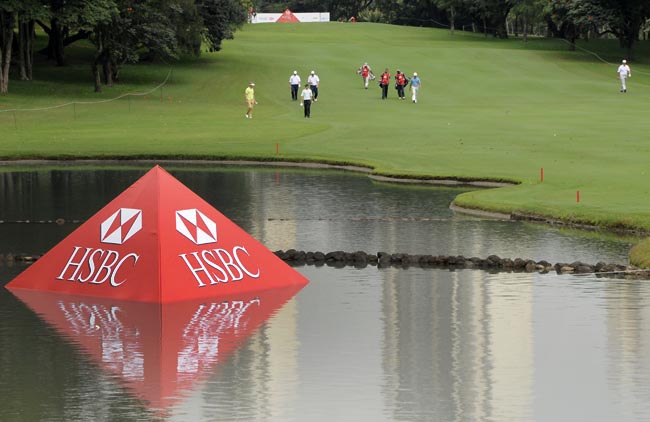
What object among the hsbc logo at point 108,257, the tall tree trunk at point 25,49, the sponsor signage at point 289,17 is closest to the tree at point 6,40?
the tall tree trunk at point 25,49

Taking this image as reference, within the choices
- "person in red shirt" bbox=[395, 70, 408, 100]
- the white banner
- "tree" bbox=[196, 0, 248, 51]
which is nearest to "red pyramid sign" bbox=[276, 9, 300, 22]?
the white banner

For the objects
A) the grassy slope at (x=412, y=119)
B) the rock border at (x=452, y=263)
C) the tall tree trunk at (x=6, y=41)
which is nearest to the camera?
the rock border at (x=452, y=263)

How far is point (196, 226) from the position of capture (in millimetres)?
20734

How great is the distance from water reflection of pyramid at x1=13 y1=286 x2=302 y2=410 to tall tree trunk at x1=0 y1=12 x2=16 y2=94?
177ft

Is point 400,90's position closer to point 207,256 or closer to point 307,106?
point 307,106

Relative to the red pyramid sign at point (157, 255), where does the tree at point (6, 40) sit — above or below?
above

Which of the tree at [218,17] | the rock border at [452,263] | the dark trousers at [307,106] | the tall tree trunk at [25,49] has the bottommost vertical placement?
the rock border at [452,263]

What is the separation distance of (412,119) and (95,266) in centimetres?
4241

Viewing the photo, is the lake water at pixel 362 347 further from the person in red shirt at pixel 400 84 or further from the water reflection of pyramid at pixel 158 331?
the person in red shirt at pixel 400 84

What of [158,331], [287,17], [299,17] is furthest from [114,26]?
[299,17]

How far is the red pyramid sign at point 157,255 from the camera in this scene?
20.1 m

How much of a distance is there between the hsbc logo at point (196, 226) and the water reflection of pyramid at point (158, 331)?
1.02 metres

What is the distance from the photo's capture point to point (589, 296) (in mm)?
20812

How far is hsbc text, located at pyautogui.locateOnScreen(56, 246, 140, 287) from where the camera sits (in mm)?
20391
